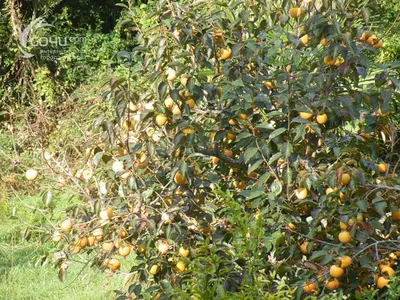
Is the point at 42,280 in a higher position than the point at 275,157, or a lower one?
lower

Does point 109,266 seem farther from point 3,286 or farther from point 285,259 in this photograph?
point 3,286

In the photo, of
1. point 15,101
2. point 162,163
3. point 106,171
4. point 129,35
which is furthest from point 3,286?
point 129,35

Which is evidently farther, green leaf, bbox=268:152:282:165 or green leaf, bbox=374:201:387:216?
green leaf, bbox=268:152:282:165

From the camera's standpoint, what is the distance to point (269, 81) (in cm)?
292

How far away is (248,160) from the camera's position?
274 cm

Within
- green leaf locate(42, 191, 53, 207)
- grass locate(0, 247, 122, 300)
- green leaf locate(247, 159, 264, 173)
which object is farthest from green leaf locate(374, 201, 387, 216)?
grass locate(0, 247, 122, 300)

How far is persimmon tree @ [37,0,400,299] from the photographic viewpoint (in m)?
2.62

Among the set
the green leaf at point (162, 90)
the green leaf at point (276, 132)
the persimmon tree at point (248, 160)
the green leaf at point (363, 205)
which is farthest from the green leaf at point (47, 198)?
the green leaf at point (363, 205)

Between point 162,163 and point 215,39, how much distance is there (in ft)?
Answer: 1.85

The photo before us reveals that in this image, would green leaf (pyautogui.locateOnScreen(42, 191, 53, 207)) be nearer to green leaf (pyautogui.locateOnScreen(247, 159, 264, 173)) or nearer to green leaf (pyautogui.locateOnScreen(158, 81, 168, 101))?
green leaf (pyautogui.locateOnScreen(158, 81, 168, 101))

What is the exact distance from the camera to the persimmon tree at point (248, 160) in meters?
2.62

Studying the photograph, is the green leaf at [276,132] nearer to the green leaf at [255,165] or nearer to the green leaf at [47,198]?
the green leaf at [255,165]

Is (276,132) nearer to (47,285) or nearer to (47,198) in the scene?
(47,198)

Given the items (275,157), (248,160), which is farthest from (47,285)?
(275,157)
